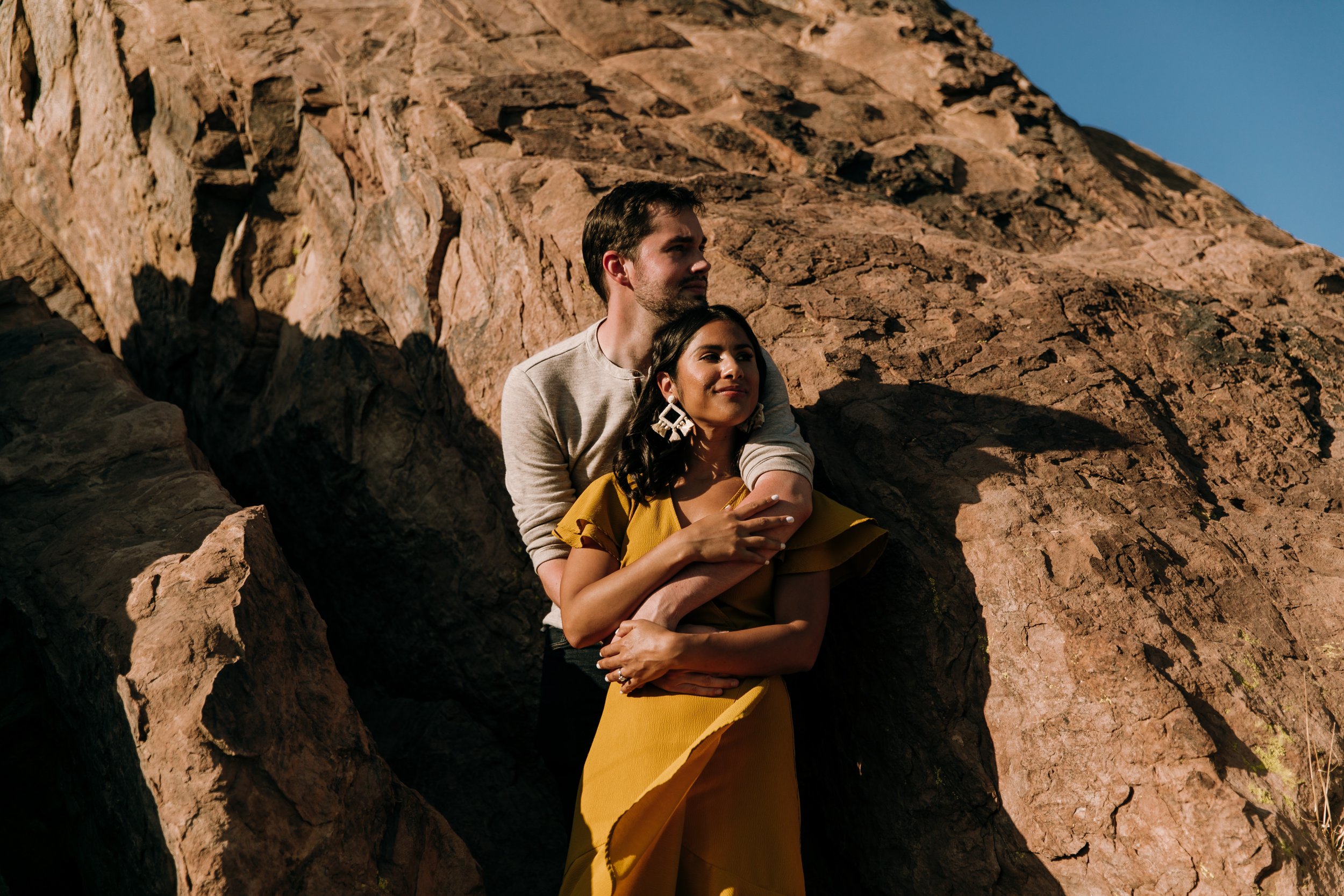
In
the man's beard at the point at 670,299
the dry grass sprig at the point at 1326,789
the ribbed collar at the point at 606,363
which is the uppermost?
the man's beard at the point at 670,299

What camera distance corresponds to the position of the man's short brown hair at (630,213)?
3389mm

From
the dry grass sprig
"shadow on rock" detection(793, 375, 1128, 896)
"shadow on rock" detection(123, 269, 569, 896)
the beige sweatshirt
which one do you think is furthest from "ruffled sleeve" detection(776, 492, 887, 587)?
"shadow on rock" detection(123, 269, 569, 896)

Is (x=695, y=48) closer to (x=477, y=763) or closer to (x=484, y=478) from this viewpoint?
(x=484, y=478)

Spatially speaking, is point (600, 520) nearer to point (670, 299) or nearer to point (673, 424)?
point (673, 424)

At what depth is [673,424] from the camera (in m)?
2.96

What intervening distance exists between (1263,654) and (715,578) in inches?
63.5

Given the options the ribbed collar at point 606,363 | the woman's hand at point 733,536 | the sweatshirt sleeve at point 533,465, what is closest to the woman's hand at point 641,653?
the woman's hand at point 733,536

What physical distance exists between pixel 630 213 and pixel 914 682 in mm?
1785

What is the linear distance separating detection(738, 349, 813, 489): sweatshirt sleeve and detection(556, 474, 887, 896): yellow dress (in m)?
0.21

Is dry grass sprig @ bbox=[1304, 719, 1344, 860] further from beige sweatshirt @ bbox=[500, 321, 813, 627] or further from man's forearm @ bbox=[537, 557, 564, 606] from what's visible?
man's forearm @ bbox=[537, 557, 564, 606]

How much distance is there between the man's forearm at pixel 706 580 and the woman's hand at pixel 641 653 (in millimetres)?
41

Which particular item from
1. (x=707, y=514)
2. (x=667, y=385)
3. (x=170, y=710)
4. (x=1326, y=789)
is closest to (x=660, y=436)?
(x=667, y=385)

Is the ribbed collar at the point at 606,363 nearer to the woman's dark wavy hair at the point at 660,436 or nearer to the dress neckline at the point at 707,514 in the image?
the woman's dark wavy hair at the point at 660,436

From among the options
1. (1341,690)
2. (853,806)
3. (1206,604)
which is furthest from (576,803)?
(1341,690)
